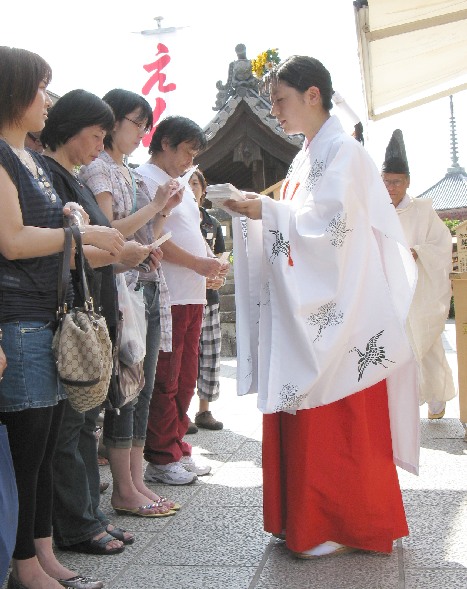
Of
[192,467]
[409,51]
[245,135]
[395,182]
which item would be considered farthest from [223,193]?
[245,135]

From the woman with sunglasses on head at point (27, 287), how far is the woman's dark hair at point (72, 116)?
36cm

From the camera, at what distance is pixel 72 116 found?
9.40 feet

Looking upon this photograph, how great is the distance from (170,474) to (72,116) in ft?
6.86

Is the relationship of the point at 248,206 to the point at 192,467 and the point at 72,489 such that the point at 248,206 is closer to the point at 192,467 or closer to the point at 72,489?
the point at 72,489

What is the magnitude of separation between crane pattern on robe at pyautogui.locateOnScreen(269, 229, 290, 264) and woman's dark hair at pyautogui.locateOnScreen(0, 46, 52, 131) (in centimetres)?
108

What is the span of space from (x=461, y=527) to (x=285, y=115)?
1.88 metres

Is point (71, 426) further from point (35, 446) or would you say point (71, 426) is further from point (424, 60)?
point (424, 60)

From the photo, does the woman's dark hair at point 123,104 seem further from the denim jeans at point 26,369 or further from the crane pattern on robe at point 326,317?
the denim jeans at point 26,369

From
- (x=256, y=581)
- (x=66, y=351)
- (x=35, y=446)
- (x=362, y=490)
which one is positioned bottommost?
(x=256, y=581)

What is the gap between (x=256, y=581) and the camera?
2.74 m

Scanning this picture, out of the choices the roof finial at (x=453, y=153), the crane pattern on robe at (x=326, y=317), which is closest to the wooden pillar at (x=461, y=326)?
the crane pattern on robe at (x=326, y=317)

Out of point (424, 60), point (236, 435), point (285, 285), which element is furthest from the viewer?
point (424, 60)

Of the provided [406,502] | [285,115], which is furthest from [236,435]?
[285,115]

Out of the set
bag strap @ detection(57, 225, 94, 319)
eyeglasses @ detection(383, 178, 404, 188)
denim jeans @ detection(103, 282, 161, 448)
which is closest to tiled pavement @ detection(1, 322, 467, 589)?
denim jeans @ detection(103, 282, 161, 448)
